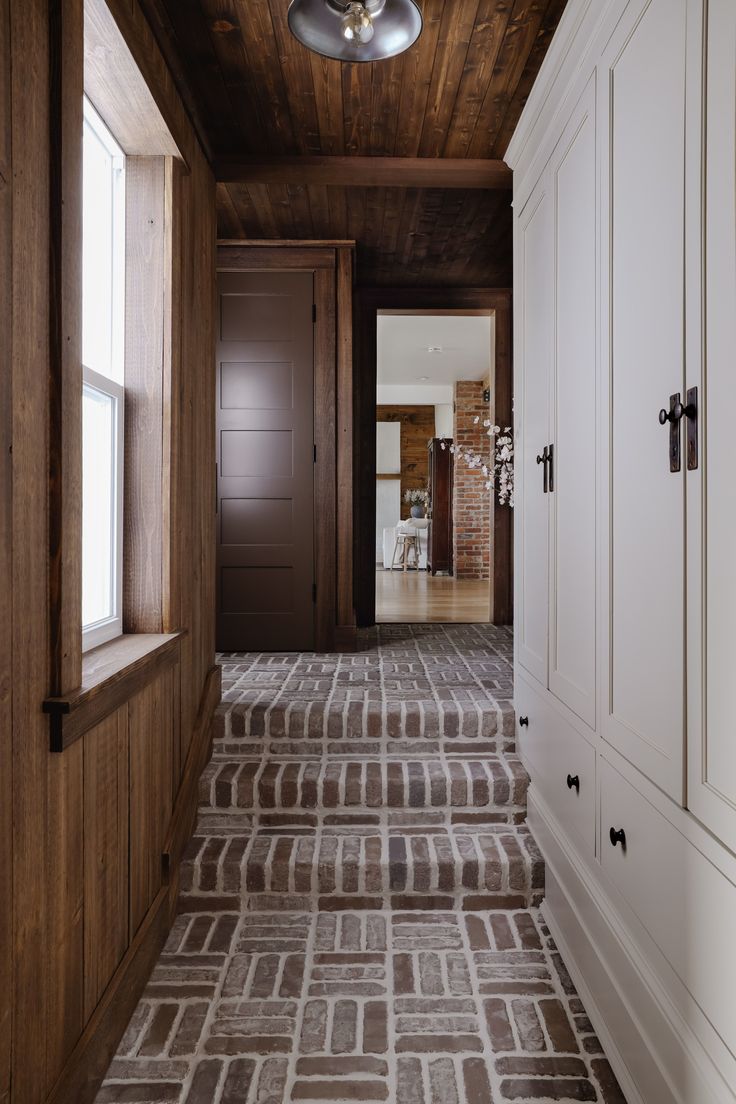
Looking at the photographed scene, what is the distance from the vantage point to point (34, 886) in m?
1.25

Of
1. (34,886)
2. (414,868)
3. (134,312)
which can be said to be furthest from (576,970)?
(134,312)

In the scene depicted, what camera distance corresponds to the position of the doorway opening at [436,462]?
20.2 ft

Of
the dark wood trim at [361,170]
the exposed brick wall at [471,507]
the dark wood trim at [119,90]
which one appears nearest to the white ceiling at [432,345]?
the exposed brick wall at [471,507]

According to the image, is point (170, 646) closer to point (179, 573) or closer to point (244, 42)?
point (179, 573)

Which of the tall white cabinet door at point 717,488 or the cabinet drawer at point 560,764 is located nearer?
the tall white cabinet door at point 717,488

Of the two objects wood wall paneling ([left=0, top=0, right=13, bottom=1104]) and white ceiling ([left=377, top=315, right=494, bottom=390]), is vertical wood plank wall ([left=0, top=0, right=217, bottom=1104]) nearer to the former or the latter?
wood wall paneling ([left=0, top=0, right=13, bottom=1104])

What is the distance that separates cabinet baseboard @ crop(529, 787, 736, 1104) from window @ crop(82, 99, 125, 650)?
1.48m

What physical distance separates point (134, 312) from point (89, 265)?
8.3 inches

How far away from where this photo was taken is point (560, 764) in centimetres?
212

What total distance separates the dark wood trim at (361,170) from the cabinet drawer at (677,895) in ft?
8.04

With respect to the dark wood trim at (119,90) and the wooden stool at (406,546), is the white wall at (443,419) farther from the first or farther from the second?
the dark wood trim at (119,90)

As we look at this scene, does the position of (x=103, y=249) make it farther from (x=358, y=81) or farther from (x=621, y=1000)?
(x=621, y=1000)

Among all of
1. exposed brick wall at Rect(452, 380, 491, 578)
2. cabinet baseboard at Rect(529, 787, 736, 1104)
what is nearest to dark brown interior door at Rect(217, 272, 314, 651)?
cabinet baseboard at Rect(529, 787, 736, 1104)

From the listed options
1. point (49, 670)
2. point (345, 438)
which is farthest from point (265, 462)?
point (49, 670)
